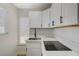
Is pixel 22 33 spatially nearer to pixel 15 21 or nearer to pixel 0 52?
pixel 15 21

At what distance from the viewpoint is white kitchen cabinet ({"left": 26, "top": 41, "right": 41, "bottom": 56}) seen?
2.83 metres

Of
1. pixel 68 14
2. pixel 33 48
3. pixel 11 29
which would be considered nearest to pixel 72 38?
pixel 68 14

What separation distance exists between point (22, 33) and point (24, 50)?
1.73ft

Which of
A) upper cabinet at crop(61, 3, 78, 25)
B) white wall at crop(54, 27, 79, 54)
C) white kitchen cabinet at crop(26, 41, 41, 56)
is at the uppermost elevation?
upper cabinet at crop(61, 3, 78, 25)

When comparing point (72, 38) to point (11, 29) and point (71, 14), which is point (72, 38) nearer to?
point (71, 14)

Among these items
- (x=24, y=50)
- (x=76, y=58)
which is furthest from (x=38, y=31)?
(x=76, y=58)

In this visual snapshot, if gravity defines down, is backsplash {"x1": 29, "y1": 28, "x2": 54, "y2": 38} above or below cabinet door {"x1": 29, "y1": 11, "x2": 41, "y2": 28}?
below

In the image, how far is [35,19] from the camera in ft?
11.2

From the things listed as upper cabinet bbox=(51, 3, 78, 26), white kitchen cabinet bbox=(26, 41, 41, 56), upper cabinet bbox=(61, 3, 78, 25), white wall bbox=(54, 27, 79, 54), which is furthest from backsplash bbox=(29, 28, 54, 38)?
upper cabinet bbox=(61, 3, 78, 25)

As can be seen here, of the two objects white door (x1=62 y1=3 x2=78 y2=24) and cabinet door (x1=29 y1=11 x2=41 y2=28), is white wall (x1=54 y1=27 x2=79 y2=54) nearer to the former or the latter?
white door (x1=62 y1=3 x2=78 y2=24)

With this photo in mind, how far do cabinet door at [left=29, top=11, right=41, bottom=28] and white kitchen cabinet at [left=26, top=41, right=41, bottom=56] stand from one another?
2.48 ft

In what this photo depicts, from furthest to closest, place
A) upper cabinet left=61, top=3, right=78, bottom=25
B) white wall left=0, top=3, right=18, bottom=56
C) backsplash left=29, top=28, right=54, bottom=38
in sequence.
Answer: backsplash left=29, top=28, right=54, bottom=38 < white wall left=0, top=3, right=18, bottom=56 < upper cabinet left=61, top=3, right=78, bottom=25

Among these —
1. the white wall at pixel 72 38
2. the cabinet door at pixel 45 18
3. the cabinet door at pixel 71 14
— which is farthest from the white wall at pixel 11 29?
the cabinet door at pixel 71 14

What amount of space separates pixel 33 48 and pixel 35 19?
41.2 inches
